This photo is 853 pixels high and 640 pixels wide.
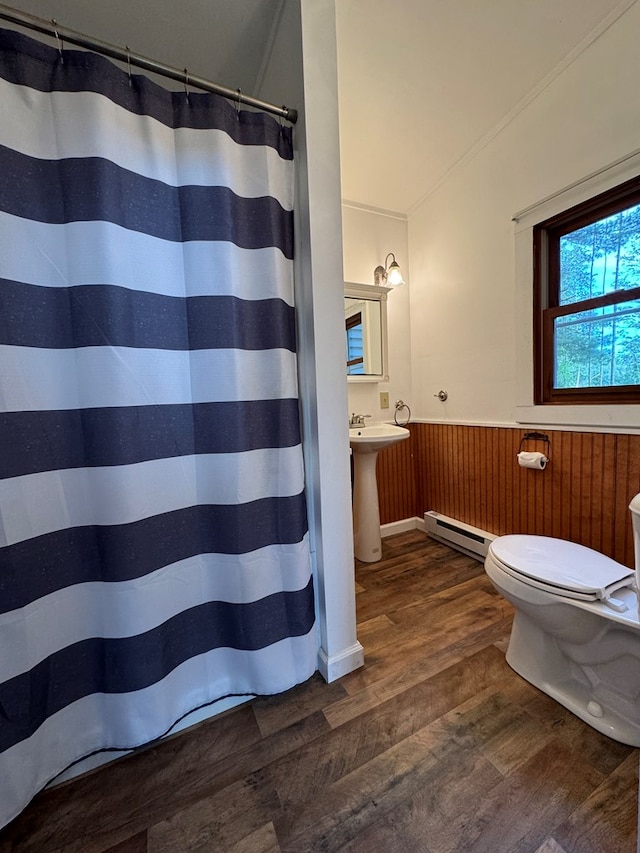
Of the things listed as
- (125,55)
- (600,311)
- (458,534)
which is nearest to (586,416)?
(600,311)

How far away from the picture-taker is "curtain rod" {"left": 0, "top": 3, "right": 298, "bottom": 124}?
0.78 meters

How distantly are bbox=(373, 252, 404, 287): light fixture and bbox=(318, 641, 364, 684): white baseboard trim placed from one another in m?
2.19

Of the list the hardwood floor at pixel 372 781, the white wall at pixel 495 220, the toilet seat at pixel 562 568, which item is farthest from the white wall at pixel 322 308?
the white wall at pixel 495 220

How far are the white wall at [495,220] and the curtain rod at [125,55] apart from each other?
4.28ft

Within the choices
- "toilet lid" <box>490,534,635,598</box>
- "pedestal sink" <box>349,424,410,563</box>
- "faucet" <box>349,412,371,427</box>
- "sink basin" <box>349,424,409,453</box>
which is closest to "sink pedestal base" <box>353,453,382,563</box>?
"pedestal sink" <box>349,424,410,563</box>

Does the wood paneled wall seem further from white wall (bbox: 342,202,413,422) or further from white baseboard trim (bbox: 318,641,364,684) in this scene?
white baseboard trim (bbox: 318,641,364,684)

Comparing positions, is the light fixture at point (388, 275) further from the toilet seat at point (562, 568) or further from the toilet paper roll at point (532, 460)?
the toilet seat at point (562, 568)

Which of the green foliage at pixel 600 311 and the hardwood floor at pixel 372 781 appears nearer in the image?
the hardwood floor at pixel 372 781

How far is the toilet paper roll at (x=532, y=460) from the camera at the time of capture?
165 cm

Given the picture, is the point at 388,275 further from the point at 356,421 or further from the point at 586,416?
the point at 586,416

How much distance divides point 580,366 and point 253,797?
209 cm

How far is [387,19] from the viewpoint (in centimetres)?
125

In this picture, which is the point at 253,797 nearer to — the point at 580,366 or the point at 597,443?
the point at 597,443

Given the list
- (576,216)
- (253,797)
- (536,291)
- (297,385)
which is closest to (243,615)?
(253,797)
